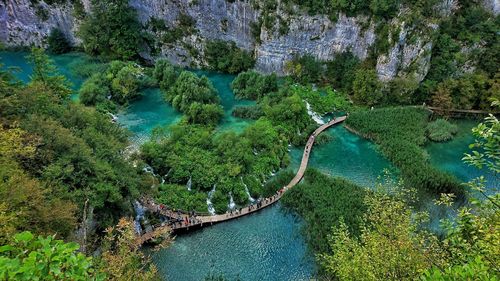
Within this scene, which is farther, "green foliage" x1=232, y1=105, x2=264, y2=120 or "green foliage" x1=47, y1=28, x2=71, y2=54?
"green foliage" x1=47, y1=28, x2=71, y2=54

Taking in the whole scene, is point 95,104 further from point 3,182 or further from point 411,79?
point 411,79

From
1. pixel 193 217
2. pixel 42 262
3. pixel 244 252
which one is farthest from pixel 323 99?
pixel 42 262

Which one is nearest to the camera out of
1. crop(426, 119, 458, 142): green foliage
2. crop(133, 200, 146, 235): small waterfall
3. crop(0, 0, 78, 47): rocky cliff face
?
crop(133, 200, 146, 235): small waterfall

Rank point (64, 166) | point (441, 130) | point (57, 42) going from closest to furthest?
point (64, 166), point (441, 130), point (57, 42)

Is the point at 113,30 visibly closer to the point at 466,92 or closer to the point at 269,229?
the point at 269,229

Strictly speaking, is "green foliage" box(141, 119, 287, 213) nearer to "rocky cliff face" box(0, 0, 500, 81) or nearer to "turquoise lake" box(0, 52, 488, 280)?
"turquoise lake" box(0, 52, 488, 280)

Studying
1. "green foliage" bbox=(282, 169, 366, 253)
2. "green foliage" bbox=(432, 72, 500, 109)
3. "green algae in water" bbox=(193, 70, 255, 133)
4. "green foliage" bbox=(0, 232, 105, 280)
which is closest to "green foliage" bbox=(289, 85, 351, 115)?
"green algae in water" bbox=(193, 70, 255, 133)
